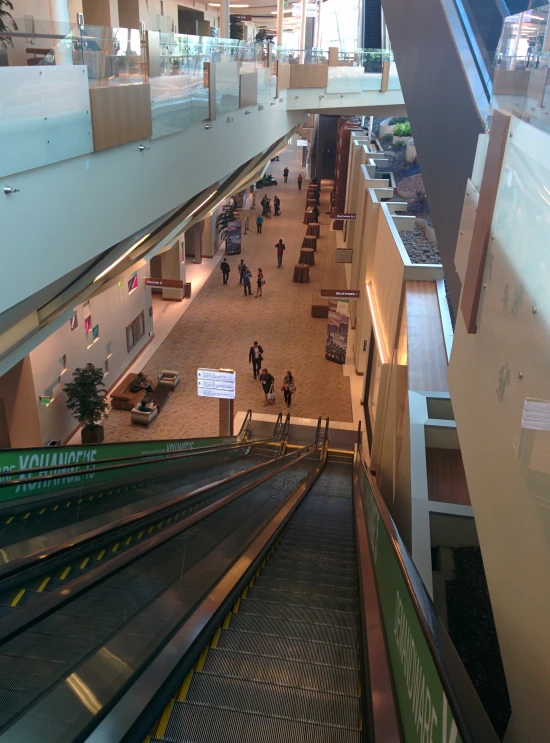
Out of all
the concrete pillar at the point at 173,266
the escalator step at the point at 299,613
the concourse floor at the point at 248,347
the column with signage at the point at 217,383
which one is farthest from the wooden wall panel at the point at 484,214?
the concrete pillar at the point at 173,266

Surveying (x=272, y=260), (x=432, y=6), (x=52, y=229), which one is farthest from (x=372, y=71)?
(x=52, y=229)

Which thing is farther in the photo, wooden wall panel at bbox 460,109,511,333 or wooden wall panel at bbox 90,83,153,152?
wooden wall panel at bbox 90,83,153,152

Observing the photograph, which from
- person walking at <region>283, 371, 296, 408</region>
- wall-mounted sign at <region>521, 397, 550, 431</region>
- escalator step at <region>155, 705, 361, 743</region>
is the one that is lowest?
person walking at <region>283, 371, 296, 408</region>

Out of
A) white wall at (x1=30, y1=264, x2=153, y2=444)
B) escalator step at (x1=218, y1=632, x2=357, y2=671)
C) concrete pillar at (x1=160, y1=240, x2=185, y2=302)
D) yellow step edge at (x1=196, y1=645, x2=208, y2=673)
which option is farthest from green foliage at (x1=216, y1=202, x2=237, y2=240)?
yellow step edge at (x1=196, y1=645, x2=208, y2=673)

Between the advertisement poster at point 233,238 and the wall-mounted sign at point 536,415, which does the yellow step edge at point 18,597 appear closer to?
the wall-mounted sign at point 536,415

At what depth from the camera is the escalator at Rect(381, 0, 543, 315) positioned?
5.95 meters

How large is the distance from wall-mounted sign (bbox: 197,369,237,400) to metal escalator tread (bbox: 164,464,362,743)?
20.5ft

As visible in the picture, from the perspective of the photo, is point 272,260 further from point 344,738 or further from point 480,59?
point 344,738

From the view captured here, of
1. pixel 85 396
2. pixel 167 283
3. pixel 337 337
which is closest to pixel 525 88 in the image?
pixel 85 396

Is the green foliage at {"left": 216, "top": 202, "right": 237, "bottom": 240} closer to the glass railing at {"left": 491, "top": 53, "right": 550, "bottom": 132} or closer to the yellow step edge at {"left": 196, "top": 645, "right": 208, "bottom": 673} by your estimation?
the glass railing at {"left": 491, "top": 53, "right": 550, "bottom": 132}

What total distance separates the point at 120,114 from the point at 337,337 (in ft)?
32.3

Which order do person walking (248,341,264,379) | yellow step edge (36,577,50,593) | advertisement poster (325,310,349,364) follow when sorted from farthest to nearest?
advertisement poster (325,310,349,364) < person walking (248,341,264,379) < yellow step edge (36,577,50,593)

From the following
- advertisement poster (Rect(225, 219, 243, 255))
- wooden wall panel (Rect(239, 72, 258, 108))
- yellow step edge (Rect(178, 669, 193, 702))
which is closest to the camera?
yellow step edge (Rect(178, 669, 193, 702))

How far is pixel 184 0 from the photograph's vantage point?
23469 mm
